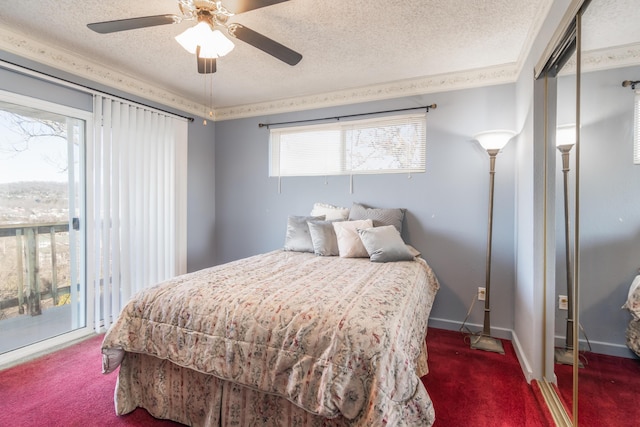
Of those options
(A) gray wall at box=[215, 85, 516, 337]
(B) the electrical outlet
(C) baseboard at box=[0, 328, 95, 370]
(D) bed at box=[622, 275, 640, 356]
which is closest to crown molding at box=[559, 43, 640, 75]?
(D) bed at box=[622, 275, 640, 356]

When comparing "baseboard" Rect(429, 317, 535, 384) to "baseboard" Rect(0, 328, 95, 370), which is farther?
"baseboard" Rect(0, 328, 95, 370)

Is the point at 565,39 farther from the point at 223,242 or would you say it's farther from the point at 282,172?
the point at 223,242

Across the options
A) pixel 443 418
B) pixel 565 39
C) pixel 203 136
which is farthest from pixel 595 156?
pixel 203 136

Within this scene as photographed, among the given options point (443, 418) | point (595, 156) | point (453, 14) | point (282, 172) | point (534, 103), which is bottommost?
point (443, 418)

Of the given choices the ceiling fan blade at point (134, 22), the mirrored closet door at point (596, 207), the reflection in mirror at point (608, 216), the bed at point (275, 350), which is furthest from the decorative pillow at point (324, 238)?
the ceiling fan blade at point (134, 22)

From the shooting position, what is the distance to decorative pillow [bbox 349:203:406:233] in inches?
116

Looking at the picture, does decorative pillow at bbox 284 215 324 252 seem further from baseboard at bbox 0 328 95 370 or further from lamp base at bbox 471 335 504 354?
baseboard at bbox 0 328 95 370

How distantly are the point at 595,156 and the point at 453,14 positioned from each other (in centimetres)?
136

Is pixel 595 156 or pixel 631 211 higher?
pixel 595 156

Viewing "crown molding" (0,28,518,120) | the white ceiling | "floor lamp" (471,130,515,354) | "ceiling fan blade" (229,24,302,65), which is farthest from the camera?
"floor lamp" (471,130,515,354)

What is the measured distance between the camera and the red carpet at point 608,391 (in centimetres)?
120

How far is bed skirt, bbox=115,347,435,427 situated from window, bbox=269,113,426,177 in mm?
2402

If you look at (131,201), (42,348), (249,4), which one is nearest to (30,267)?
(42,348)

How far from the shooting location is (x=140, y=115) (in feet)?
10.2
